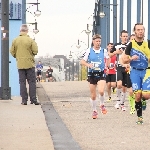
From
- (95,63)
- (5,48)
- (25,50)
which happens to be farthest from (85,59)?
(5,48)

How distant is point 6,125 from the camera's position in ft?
36.9

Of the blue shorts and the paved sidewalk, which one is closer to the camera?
the paved sidewalk

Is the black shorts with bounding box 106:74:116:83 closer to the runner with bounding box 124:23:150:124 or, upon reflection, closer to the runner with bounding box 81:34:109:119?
the runner with bounding box 81:34:109:119

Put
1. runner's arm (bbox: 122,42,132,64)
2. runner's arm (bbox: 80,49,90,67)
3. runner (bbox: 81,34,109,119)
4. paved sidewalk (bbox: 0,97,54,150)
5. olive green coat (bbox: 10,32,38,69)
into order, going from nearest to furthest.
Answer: paved sidewalk (bbox: 0,97,54,150)
runner's arm (bbox: 122,42,132,64)
runner's arm (bbox: 80,49,90,67)
runner (bbox: 81,34,109,119)
olive green coat (bbox: 10,32,38,69)

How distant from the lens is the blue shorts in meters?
12.1

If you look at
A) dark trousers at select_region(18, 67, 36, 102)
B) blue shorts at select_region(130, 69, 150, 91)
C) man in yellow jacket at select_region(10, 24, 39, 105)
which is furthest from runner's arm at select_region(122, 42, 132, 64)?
dark trousers at select_region(18, 67, 36, 102)

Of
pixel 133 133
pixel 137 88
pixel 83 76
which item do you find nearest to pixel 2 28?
pixel 137 88

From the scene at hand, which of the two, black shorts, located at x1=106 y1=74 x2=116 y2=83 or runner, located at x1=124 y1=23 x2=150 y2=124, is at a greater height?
runner, located at x1=124 y1=23 x2=150 y2=124

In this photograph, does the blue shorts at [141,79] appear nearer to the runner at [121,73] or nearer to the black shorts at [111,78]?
the runner at [121,73]

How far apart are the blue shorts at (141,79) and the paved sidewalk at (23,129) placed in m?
1.63

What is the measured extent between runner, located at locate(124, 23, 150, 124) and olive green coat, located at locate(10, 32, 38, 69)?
4424mm

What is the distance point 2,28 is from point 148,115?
5.44m

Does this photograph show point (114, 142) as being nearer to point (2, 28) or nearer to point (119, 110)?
point (119, 110)

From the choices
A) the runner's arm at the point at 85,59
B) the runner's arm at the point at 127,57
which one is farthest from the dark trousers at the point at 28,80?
the runner's arm at the point at 127,57
